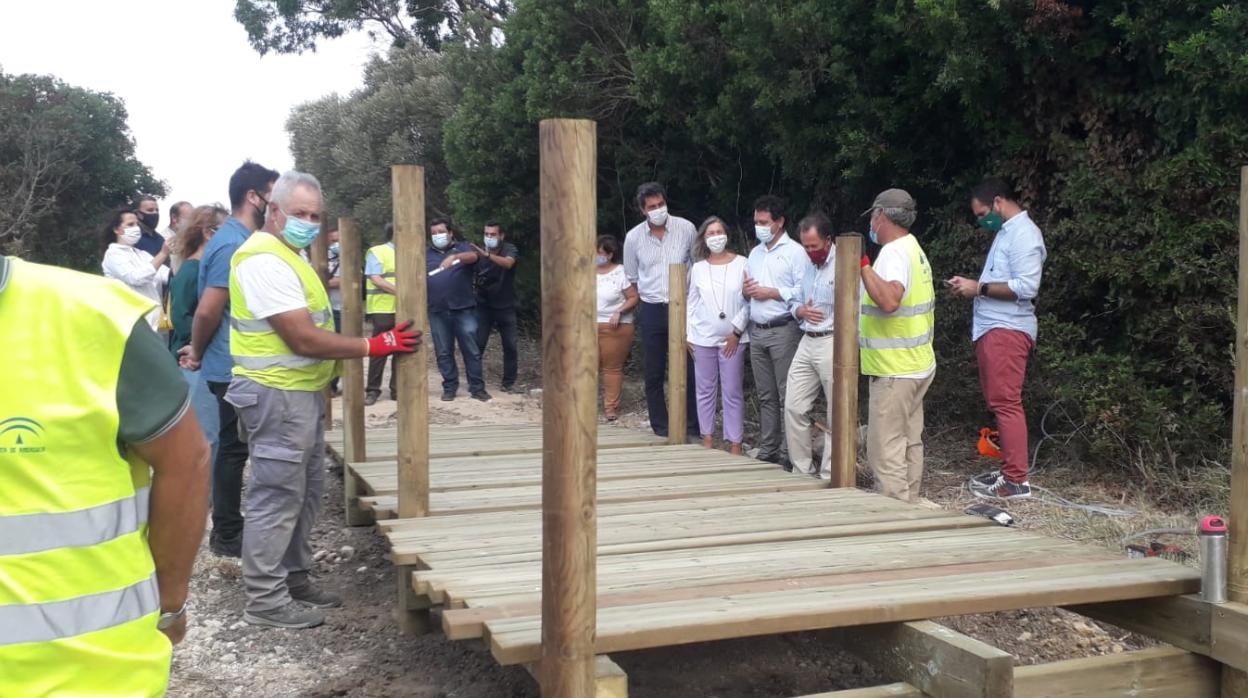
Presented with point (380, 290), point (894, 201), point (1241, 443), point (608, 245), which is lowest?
point (1241, 443)

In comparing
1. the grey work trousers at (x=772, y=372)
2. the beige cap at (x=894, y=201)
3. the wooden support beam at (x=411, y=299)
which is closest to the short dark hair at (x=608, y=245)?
the grey work trousers at (x=772, y=372)

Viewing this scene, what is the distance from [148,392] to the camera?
1.75 metres

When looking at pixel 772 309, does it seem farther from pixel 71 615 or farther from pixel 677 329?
pixel 71 615

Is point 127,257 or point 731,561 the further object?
point 127,257

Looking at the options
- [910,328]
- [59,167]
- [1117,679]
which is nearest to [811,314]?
[910,328]

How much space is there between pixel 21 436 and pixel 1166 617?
3850 millimetres

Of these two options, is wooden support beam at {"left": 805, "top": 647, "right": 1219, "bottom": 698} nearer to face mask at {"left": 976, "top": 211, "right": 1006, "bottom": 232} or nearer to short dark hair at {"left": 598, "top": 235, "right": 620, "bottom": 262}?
face mask at {"left": 976, "top": 211, "right": 1006, "bottom": 232}

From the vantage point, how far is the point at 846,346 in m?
5.60

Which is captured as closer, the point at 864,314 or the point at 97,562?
the point at 97,562

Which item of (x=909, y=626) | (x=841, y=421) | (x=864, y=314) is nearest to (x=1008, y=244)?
(x=864, y=314)

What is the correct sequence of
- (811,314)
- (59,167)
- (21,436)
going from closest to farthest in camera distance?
(21,436)
(811,314)
(59,167)

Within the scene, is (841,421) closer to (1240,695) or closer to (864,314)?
(864,314)

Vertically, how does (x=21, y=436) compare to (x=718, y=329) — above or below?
above

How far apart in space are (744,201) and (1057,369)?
486 cm
